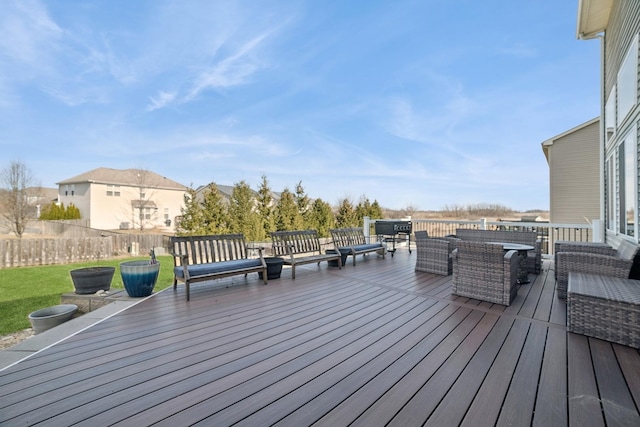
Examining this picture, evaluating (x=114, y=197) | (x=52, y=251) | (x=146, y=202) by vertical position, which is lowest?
(x=52, y=251)

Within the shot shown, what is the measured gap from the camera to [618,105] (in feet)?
14.7

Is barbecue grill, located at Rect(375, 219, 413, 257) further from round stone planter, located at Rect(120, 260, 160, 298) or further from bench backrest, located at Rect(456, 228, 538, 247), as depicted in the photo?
round stone planter, located at Rect(120, 260, 160, 298)

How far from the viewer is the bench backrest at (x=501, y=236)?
5.31 metres

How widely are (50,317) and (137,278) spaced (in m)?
1.07

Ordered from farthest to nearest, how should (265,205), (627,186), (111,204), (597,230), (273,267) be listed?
(111,204)
(265,205)
(597,230)
(273,267)
(627,186)

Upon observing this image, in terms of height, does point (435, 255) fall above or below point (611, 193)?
below

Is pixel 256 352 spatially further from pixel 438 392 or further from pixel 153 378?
pixel 438 392

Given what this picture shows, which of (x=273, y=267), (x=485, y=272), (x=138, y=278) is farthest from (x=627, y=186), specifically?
(x=138, y=278)

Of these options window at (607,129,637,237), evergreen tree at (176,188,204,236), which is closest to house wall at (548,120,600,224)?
window at (607,129,637,237)

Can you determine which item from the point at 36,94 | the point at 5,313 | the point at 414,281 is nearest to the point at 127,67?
the point at 36,94

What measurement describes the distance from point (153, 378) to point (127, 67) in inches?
474

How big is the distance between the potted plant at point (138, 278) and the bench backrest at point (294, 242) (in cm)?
208

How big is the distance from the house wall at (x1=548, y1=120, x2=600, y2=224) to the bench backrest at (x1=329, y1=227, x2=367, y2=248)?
8985 millimetres

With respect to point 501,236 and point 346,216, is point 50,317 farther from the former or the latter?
point 346,216
